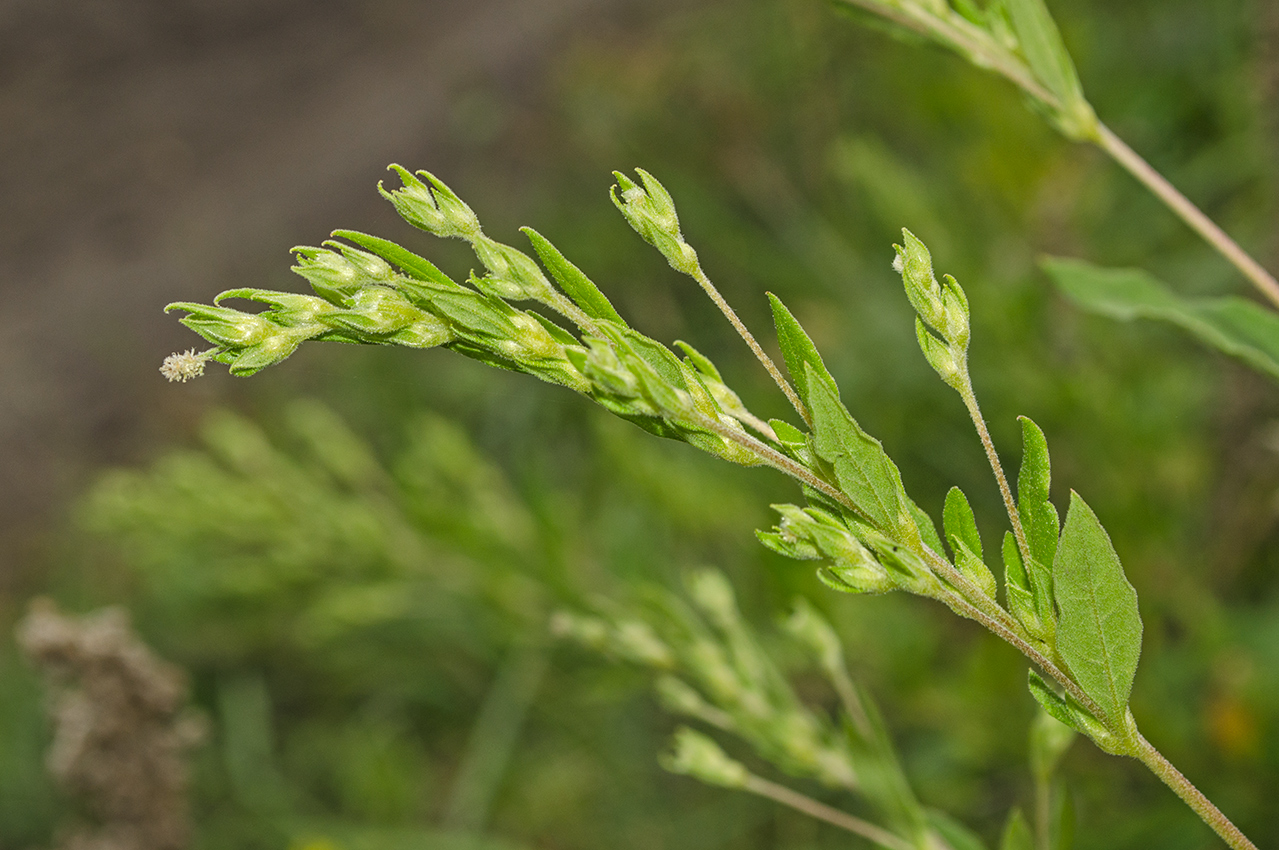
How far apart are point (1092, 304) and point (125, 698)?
1304 mm

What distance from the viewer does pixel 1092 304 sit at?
2.52ft

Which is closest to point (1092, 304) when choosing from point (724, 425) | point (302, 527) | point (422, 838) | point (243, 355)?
point (724, 425)

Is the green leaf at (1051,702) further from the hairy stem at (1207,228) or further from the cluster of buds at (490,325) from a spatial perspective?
the hairy stem at (1207,228)

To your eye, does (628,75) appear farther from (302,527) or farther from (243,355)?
(243,355)

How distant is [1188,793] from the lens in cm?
41

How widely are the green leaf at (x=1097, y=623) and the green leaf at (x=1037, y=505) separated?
2 cm

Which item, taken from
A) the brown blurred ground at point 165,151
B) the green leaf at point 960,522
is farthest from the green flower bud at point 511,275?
the brown blurred ground at point 165,151

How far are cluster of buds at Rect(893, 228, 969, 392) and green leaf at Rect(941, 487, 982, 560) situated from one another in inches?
2.2

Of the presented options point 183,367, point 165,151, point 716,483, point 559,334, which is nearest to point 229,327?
point 183,367

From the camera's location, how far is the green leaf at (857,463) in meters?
0.42

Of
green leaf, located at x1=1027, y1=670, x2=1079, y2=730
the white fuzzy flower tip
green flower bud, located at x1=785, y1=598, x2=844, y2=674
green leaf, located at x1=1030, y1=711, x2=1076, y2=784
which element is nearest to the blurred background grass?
green flower bud, located at x1=785, y1=598, x2=844, y2=674

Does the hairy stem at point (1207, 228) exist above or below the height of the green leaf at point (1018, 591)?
above

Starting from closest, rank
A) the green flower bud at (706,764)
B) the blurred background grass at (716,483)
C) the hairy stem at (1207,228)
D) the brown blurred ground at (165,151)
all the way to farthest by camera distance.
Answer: the hairy stem at (1207,228) < the green flower bud at (706,764) < the blurred background grass at (716,483) < the brown blurred ground at (165,151)

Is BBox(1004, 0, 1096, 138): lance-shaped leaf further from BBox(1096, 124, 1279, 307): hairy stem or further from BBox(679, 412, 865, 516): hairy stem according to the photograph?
BBox(679, 412, 865, 516): hairy stem
